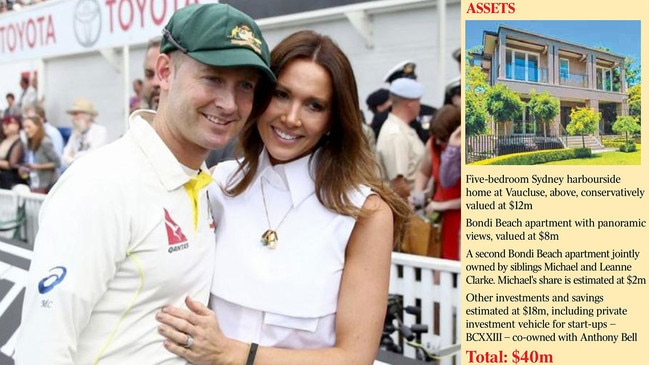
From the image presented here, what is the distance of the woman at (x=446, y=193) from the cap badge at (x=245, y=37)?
308 centimetres

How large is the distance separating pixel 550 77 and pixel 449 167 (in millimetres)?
2822

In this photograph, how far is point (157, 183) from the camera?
1604mm

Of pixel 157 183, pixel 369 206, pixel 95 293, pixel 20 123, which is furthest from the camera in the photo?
pixel 20 123

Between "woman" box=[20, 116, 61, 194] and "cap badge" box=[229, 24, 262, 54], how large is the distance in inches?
266

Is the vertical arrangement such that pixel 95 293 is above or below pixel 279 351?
above

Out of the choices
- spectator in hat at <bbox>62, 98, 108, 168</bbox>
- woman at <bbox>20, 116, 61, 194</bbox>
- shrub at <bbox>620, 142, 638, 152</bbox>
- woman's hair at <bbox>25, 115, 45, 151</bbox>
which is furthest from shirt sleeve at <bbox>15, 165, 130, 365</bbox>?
woman's hair at <bbox>25, 115, 45, 151</bbox>

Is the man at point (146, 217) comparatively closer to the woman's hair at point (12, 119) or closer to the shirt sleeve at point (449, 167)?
the shirt sleeve at point (449, 167)

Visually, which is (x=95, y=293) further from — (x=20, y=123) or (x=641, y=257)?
(x=20, y=123)

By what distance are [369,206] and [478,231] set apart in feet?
0.89

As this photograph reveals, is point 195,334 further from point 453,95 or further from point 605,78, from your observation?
point 453,95

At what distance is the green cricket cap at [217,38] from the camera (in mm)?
1578

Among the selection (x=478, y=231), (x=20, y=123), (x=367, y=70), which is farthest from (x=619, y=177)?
(x=20, y=123)

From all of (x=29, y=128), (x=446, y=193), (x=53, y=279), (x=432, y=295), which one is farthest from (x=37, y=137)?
(x=53, y=279)

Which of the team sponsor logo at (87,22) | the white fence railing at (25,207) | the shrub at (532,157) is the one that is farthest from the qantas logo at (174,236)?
the white fence railing at (25,207)
